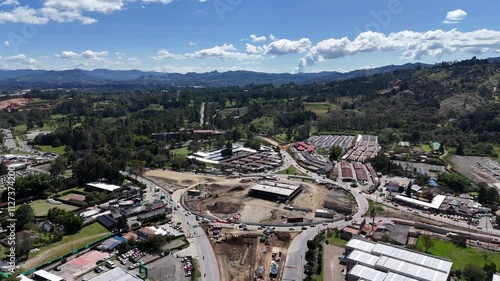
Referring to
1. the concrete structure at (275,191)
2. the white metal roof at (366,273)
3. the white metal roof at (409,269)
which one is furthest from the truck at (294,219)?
the white metal roof at (366,273)

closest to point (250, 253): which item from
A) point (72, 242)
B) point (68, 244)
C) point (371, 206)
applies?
point (72, 242)

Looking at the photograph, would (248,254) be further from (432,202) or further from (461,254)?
(432,202)

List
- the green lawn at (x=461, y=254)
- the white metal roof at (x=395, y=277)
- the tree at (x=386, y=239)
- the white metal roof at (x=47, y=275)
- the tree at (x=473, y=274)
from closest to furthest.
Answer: the white metal roof at (x=395, y=277)
the white metal roof at (x=47, y=275)
the tree at (x=473, y=274)
the green lawn at (x=461, y=254)
the tree at (x=386, y=239)

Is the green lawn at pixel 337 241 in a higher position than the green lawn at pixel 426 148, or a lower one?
higher

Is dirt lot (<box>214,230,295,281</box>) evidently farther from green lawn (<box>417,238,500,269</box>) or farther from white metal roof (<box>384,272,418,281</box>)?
green lawn (<box>417,238,500,269</box>)

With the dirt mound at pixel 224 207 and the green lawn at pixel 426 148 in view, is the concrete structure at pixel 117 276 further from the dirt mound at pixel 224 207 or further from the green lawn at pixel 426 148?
the green lawn at pixel 426 148

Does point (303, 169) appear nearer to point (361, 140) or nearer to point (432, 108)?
point (361, 140)

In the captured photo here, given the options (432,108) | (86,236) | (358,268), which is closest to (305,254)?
(358,268)
